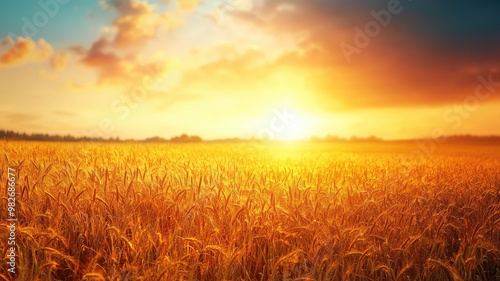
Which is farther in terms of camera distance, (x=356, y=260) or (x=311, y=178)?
(x=311, y=178)

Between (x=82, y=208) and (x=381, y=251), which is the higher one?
(x=82, y=208)

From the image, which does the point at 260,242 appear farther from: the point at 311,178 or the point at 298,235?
the point at 311,178

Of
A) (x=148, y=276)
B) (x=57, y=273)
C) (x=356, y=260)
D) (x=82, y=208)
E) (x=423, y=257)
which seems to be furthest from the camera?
(x=82, y=208)

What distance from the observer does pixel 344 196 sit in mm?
6309

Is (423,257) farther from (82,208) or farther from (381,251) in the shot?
(82,208)

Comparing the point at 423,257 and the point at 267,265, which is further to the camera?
the point at 423,257

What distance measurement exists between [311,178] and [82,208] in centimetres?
479

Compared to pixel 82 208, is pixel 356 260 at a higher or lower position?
lower

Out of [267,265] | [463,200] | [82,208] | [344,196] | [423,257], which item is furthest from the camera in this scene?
[463,200]

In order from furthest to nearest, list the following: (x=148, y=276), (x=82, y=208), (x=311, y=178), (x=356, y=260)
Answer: (x=311, y=178)
(x=82, y=208)
(x=356, y=260)
(x=148, y=276)

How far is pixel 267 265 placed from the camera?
3771 millimetres

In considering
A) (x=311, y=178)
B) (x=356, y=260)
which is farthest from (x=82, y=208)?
(x=311, y=178)

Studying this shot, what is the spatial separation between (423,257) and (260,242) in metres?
1.96

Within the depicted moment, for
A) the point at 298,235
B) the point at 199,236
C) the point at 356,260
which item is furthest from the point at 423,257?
the point at 199,236
